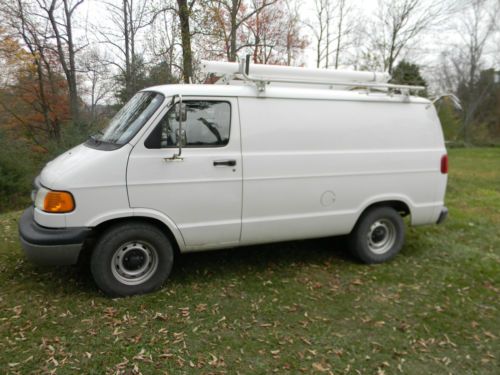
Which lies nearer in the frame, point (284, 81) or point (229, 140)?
point (229, 140)

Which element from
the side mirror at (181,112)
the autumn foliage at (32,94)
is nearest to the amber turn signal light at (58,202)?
the side mirror at (181,112)

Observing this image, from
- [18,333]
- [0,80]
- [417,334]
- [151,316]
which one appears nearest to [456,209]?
[417,334]

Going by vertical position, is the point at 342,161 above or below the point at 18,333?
above

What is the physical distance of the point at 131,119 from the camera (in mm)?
3975

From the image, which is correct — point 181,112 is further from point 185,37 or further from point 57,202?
point 185,37

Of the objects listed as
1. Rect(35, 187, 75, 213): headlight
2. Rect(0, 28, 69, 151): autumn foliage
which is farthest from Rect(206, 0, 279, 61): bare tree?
Rect(35, 187, 75, 213): headlight

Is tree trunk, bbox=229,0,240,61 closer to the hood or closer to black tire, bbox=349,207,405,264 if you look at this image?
black tire, bbox=349,207,405,264

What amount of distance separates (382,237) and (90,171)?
12.2 ft

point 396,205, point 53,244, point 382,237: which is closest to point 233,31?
point 396,205

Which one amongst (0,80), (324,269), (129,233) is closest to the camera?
(129,233)

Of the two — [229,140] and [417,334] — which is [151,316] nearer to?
[229,140]

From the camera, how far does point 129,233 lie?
3.78 metres

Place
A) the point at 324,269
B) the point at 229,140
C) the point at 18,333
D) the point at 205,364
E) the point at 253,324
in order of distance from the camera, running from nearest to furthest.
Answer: the point at 205,364 < the point at 18,333 < the point at 253,324 < the point at 229,140 < the point at 324,269

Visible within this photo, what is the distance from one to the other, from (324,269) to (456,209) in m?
4.51
